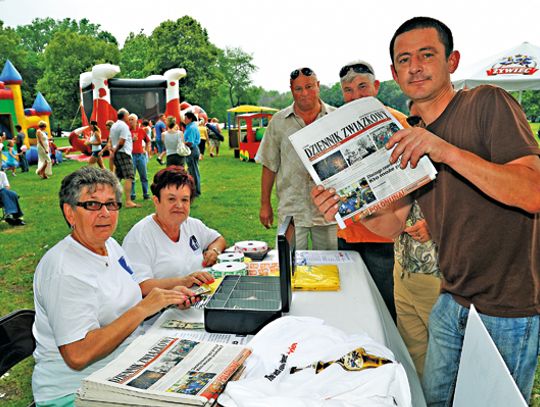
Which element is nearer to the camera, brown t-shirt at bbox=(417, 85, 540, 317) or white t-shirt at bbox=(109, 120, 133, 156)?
brown t-shirt at bbox=(417, 85, 540, 317)

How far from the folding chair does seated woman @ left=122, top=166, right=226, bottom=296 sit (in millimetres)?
496

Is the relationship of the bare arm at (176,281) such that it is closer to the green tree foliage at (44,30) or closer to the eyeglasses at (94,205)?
the eyeglasses at (94,205)

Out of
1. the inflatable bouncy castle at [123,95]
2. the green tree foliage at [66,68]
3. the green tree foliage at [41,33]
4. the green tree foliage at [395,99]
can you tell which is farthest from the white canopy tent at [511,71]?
the green tree foliage at [41,33]

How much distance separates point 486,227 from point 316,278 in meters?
0.84

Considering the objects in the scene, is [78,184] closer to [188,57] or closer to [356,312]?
[356,312]

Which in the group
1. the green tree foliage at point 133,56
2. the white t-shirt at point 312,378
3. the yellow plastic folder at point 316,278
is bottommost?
the yellow plastic folder at point 316,278

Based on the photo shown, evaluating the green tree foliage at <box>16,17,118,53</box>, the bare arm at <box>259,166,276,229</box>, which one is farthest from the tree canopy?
the bare arm at <box>259,166,276,229</box>

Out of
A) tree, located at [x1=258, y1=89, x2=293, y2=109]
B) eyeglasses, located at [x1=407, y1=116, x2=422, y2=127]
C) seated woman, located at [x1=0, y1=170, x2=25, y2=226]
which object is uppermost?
tree, located at [x1=258, y1=89, x2=293, y2=109]

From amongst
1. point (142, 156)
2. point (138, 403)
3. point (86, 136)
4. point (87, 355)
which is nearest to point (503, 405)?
point (138, 403)

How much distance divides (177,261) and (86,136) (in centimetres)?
1597

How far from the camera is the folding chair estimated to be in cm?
153

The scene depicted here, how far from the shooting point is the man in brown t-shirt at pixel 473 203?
1197 millimetres

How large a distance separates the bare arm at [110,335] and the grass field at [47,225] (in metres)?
1.53

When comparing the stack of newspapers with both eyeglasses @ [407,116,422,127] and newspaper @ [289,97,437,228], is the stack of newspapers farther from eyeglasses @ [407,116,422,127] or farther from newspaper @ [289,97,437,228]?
eyeglasses @ [407,116,422,127]
